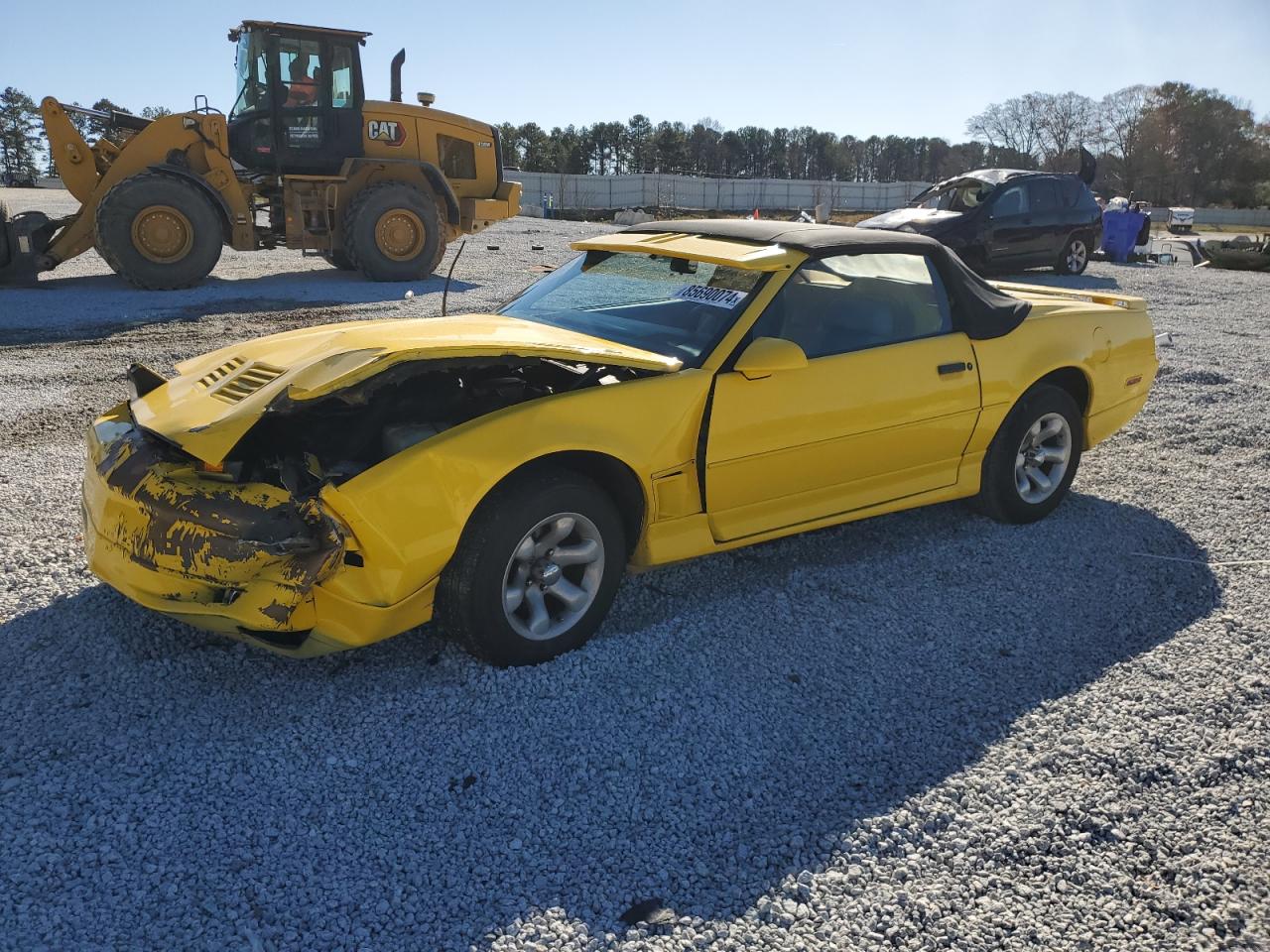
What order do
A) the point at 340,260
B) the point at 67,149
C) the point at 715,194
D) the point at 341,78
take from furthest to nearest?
1. the point at 715,194
2. the point at 340,260
3. the point at 341,78
4. the point at 67,149

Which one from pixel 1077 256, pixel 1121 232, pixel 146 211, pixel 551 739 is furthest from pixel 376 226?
pixel 1121 232

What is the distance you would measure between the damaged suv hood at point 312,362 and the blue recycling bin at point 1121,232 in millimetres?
19325

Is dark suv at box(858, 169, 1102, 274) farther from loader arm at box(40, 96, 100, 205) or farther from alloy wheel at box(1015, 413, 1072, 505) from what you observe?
loader arm at box(40, 96, 100, 205)

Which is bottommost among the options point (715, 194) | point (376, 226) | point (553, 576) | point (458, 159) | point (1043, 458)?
point (553, 576)

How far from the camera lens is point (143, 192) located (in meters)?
12.2

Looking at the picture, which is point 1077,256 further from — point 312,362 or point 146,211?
point 312,362

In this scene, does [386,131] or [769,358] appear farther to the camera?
[386,131]

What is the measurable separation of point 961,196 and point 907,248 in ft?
38.7

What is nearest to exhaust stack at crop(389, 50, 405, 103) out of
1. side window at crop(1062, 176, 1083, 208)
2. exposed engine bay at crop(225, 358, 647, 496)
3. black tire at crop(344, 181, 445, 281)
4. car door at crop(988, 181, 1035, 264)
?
black tire at crop(344, 181, 445, 281)

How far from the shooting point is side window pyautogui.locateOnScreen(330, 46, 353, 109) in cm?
1309

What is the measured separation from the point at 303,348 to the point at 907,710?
8.32ft

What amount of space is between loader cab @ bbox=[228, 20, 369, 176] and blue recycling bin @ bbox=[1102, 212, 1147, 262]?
1483cm

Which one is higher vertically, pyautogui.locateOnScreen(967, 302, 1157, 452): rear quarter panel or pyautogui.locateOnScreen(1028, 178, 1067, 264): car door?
pyautogui.locateOnScreen(1028, 178, 1067, 264): car door

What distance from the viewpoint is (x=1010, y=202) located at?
49.9 ft
